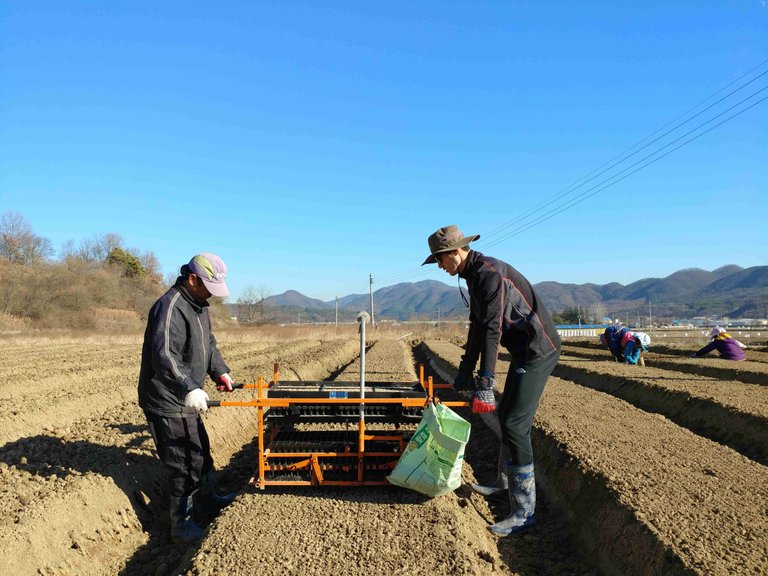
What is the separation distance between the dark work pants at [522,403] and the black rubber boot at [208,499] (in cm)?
252

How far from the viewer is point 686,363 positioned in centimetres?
1424

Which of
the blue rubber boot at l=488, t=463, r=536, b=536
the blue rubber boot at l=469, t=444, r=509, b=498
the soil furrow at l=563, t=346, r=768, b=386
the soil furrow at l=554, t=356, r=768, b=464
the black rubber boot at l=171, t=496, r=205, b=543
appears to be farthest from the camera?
the soil furrow at l=563, t=346, r=768, b=386

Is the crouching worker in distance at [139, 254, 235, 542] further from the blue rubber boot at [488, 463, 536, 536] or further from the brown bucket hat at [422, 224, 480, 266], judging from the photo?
the blue rubber boot at [488, 463, 536, 536]

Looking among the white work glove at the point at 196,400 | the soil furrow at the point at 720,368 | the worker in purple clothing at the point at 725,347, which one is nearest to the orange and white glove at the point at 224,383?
the white work glove at the point at 196,400

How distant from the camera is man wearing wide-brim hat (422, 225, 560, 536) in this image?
4051 millimetres

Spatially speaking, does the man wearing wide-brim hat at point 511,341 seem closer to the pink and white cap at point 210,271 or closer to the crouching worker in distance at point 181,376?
the pink and white cap at point 210,271

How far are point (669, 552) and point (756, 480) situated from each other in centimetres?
187

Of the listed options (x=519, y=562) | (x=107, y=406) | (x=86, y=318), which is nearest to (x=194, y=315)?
(x=519, y=562)

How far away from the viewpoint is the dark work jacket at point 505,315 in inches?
159

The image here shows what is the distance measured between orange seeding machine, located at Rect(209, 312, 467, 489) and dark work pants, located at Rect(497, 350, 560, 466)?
0.45 m

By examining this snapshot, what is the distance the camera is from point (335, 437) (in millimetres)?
4980

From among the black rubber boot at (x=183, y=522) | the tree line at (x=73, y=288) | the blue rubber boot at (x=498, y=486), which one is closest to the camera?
the black rubber boot at (x=183, y=522)

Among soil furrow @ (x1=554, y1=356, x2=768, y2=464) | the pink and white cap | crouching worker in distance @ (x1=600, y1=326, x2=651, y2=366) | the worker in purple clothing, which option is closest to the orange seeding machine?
the pink and white cap

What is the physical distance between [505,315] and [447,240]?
71 cm
